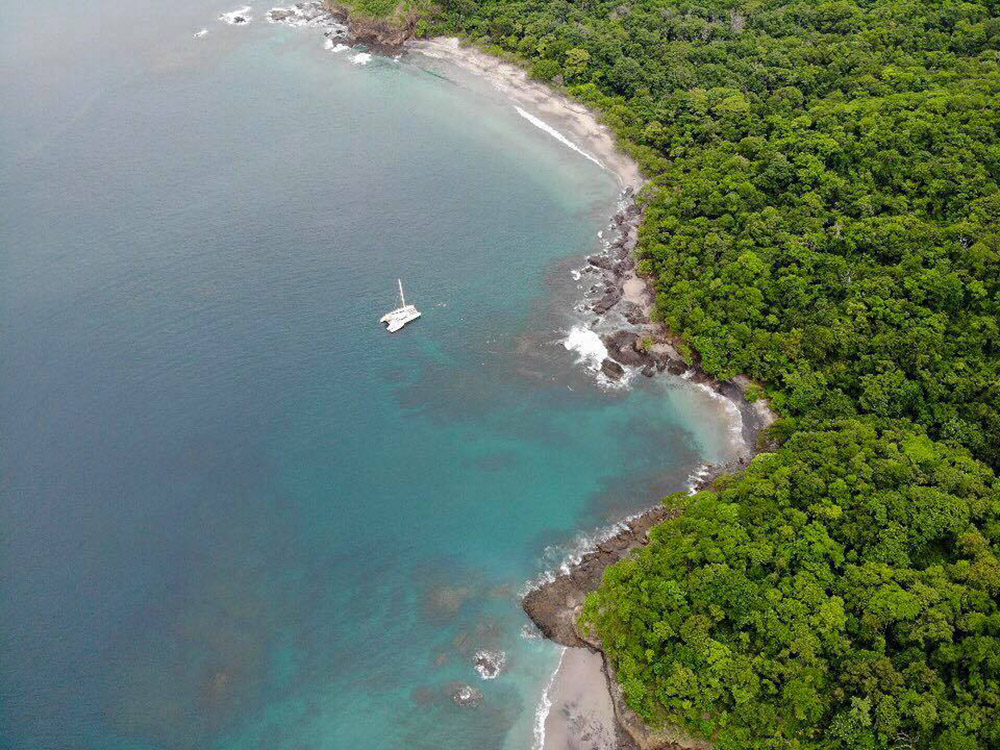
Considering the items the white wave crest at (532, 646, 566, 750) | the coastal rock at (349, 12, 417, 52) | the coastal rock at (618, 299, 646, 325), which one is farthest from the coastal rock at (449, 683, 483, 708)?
the coastal rock at (349, 12, 417, 52)

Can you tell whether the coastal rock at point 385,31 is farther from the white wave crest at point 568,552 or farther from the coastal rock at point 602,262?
the white wave crest at point 568,552

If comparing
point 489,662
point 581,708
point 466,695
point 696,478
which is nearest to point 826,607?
point 696,478

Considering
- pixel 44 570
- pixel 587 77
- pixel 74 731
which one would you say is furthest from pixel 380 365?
pixel 587 77

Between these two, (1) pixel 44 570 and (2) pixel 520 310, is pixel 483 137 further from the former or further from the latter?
(1) pixel 44 570

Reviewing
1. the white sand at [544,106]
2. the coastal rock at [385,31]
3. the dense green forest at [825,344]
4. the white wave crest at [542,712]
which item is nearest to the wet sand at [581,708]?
the white wave crest at [542,712]

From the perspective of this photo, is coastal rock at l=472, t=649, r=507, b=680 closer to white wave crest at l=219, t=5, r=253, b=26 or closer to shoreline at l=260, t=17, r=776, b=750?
shoreline at l=260, t=17, r=776, b=750

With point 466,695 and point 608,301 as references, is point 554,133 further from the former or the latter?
point 466,695
